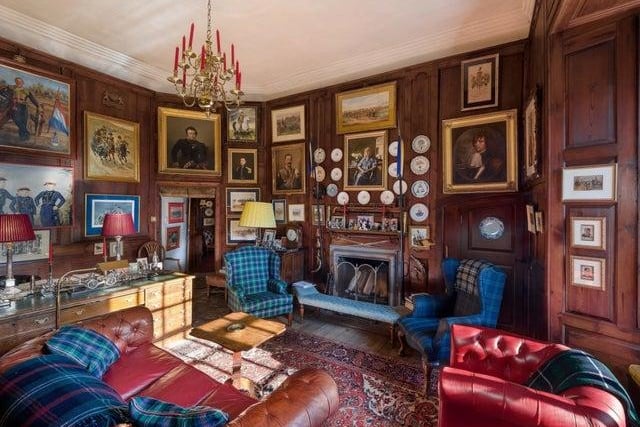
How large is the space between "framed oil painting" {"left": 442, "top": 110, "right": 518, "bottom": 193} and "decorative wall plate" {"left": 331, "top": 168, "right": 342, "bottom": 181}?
171 cm

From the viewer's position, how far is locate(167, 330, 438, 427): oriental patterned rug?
97.2 inches

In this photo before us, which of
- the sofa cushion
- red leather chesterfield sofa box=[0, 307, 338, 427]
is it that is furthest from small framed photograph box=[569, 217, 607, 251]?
the sofa cushion

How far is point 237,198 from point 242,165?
0.67 m

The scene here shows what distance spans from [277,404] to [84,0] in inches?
178

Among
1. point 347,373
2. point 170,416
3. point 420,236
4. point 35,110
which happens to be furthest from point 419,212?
point 35,110

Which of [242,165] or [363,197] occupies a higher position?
[242,165]

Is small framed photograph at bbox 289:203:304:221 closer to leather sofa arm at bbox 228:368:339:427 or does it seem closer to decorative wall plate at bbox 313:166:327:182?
decorative wall plate at bbox 313:166:327:182

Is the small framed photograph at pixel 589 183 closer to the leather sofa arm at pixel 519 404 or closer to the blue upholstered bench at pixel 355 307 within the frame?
the leather sofa arm at pixel 519 404

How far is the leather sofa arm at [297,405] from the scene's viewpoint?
125cm

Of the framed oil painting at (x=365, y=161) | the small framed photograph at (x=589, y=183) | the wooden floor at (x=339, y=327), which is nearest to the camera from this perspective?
the small framed photograph at (x=589, y=183)

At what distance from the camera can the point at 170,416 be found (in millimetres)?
1136

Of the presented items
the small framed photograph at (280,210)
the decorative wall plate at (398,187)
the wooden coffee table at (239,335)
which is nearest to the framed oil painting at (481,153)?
the decorative wall plate at (398,187)

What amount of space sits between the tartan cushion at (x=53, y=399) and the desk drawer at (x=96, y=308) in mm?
1661

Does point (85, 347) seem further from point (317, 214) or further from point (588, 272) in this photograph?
point (317, 214)
